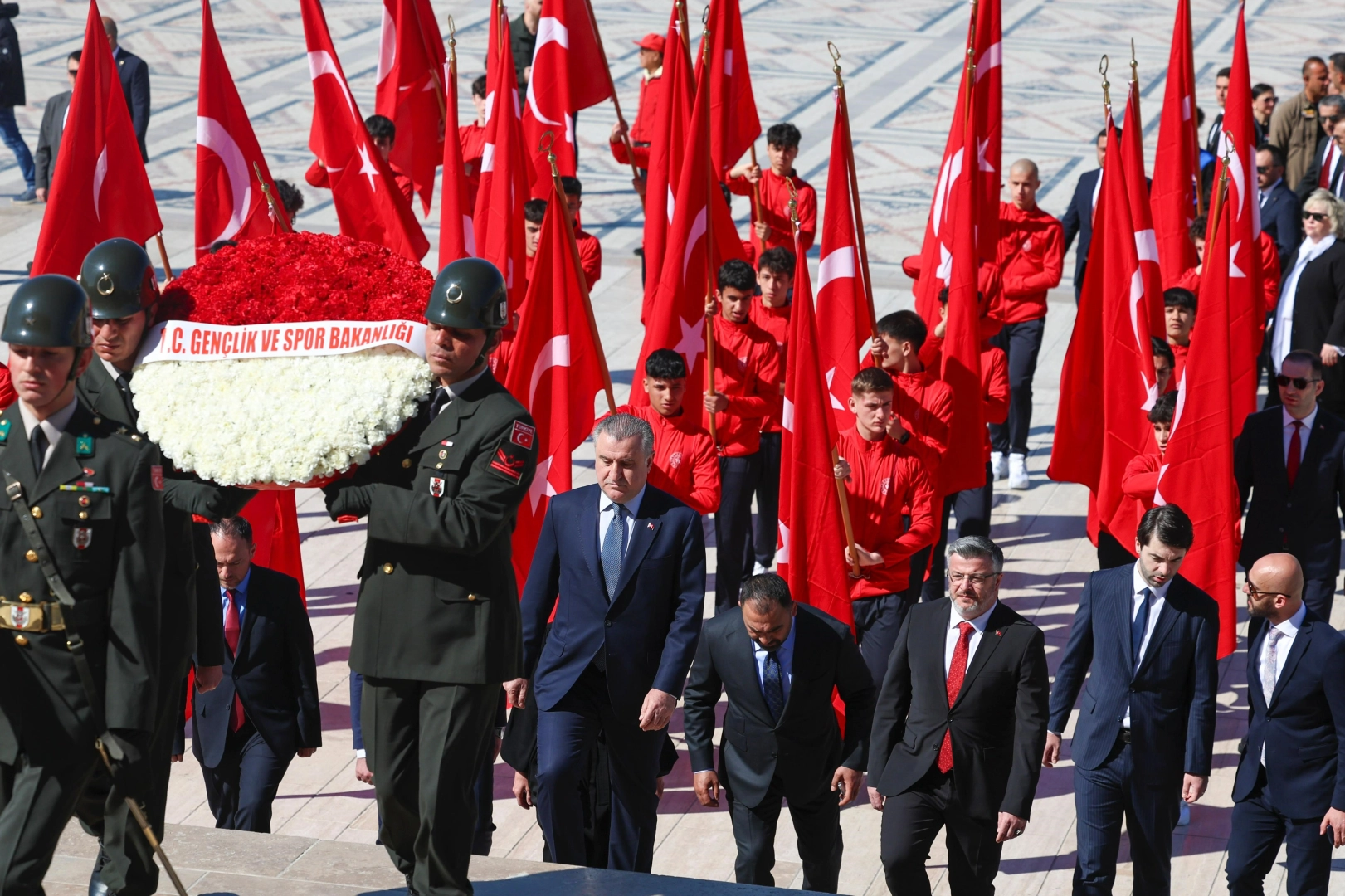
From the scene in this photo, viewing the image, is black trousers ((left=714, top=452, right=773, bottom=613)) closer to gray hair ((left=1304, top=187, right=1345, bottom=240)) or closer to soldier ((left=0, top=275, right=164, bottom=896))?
gray hair ((left=1304, top=187, right=1345, bottom=240))

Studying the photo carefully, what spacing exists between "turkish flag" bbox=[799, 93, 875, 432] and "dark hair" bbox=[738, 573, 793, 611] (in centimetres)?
291

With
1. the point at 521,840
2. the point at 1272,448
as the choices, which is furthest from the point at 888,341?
the point at 521,840

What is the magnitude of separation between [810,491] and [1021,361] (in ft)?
14.5

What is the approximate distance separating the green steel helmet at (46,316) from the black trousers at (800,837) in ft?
11.3

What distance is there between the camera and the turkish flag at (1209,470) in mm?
8633

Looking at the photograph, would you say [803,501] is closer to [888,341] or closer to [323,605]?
[888,341]

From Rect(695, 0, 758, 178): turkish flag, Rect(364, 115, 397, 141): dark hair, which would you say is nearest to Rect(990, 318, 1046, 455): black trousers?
Rect(695, 0, 758, 178): turkish flag

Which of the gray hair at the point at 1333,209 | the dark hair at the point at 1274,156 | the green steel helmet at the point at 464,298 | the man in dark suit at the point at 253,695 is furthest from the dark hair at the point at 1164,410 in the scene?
the dark hair at the point at 1274,156

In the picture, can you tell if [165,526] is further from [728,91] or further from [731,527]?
[728,91]

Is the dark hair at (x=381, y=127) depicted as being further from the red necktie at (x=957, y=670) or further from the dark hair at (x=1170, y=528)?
the dark hair at (x=1170, y=528)

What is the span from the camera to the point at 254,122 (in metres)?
22.8

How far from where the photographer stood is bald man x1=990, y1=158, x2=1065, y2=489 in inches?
494

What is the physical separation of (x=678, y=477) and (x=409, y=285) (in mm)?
3684

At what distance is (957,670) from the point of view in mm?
7102
